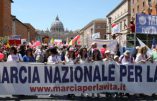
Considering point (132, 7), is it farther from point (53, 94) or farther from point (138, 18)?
point (53, 94)

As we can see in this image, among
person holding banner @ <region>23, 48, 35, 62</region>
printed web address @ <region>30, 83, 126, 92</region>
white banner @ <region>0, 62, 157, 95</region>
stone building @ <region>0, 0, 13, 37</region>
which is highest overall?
stone building @ <region>0, 0, 13, 37</region>

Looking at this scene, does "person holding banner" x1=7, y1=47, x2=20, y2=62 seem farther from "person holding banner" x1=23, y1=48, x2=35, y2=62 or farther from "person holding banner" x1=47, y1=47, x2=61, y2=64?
"person holding banner" x1=47, y1=47, x2=61, y2=64

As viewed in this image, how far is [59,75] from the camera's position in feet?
43.5

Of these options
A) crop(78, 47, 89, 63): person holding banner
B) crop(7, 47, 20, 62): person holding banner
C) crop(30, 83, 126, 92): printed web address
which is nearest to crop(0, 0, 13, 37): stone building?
crop(7, 47, 20, 62): person holding banner

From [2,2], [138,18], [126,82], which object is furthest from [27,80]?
[2,2]

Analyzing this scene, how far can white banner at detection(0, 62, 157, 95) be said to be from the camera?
13148 mm

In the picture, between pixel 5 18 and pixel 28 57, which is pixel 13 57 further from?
pixel 5 18

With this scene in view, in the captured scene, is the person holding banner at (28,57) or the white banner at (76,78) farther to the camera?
the person holding banner at (28,57)

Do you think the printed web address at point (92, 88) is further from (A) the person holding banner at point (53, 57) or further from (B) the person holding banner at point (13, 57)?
(B) the person holding banner at point (13, 57)

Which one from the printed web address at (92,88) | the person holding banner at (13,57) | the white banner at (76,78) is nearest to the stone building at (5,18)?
the person holding banner at (13,57)

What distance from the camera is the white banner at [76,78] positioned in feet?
43.1

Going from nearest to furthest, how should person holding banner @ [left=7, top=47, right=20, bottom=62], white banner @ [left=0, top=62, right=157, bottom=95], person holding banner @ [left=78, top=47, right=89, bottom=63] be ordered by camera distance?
1. white banner @ [left=0, top=62, right=157, bottom=95]
2. person holding banner @ [left=7, top=47, right=20, bottom=62]
3. person holding banner @ [left=78, top=47, right=89, bottom=63]

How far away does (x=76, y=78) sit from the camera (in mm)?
13328

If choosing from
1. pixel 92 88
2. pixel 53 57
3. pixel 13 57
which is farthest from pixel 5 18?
pixel 92 88
